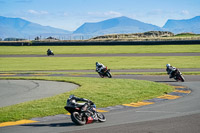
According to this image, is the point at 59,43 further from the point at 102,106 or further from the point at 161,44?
the point at 102,106

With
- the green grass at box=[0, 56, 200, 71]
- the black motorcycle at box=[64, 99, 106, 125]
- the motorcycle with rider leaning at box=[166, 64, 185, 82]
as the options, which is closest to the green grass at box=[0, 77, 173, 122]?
the black motorcycle at box=[64, 99, 106, 125]

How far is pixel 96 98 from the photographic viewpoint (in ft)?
64.1

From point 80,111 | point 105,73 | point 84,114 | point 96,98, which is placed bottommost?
point 96,98

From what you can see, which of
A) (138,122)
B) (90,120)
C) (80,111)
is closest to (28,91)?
(90,120)

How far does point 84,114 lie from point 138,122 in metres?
Result: 2.03

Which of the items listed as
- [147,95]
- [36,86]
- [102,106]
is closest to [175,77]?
[147,95]

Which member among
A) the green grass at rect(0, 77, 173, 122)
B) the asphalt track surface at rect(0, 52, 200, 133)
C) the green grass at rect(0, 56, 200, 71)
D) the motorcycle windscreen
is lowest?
the green grass at rect(0, 56, 200, 71)

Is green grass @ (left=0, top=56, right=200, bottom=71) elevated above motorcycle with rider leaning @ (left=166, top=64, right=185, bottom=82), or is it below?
below

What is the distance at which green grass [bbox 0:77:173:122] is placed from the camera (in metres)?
15.8

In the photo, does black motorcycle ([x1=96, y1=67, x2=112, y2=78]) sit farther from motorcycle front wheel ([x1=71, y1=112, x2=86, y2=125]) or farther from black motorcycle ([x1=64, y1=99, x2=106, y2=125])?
motorcycle front wheel ([x1=71, y1=112, x2=86, y2=125])

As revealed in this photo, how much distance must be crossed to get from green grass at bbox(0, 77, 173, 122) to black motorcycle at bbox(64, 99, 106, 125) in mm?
2732

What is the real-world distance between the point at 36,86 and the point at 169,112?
42.7 feet

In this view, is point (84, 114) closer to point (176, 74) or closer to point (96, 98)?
point (96, 98)

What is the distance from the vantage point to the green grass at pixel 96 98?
15.8m
